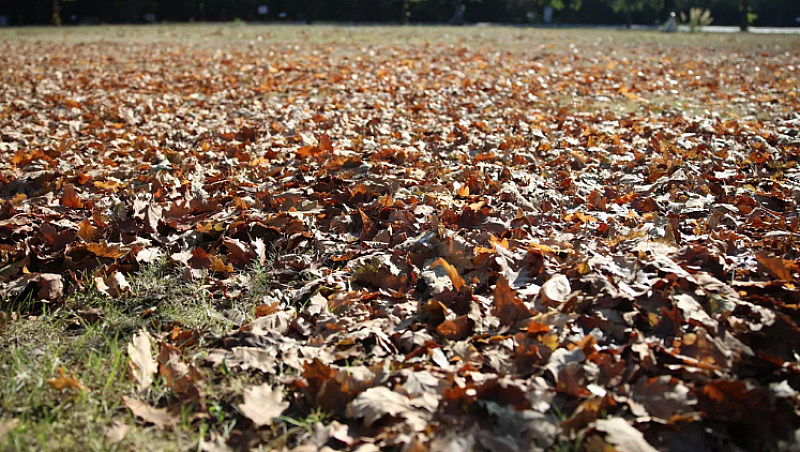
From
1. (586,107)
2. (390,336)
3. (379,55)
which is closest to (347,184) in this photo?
(390,336)

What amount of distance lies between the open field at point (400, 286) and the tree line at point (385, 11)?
3111 cm

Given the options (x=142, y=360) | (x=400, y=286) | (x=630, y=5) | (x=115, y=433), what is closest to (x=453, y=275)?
(x=400, y=286)

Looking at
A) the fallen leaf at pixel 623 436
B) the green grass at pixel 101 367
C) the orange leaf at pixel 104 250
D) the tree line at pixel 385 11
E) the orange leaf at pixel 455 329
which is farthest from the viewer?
the tree line at pixel 385 11

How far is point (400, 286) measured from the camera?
8.54 ft

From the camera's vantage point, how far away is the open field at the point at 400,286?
1785mm

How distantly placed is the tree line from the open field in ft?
102

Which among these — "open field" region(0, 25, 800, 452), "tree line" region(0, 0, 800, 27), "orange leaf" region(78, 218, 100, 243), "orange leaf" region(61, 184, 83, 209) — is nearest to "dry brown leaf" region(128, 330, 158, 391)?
"open field" region(0, 25, 800, 452)

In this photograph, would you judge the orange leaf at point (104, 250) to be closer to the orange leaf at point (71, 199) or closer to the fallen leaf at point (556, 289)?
the orange leaf at point (71, 199)

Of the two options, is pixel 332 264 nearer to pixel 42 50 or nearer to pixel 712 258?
pixel 712 258

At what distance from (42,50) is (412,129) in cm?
1274

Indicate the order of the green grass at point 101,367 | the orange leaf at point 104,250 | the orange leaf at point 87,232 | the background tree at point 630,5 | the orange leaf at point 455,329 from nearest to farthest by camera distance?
the green grass at point 101,367
the orange leaf at point 455,329
the orange leaf at point 104,250
the orange leaf at point 87,232
the background tree at point 630,5

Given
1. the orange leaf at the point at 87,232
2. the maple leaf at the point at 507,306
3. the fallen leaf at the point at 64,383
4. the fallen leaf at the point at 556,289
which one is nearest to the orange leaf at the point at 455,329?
the maple leaf at the point at 507,306

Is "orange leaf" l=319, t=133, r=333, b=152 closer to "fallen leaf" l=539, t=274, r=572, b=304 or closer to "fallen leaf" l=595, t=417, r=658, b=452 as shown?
"fallen leaf" l=539, t=274, r=572, b=304

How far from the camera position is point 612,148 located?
192 inches
